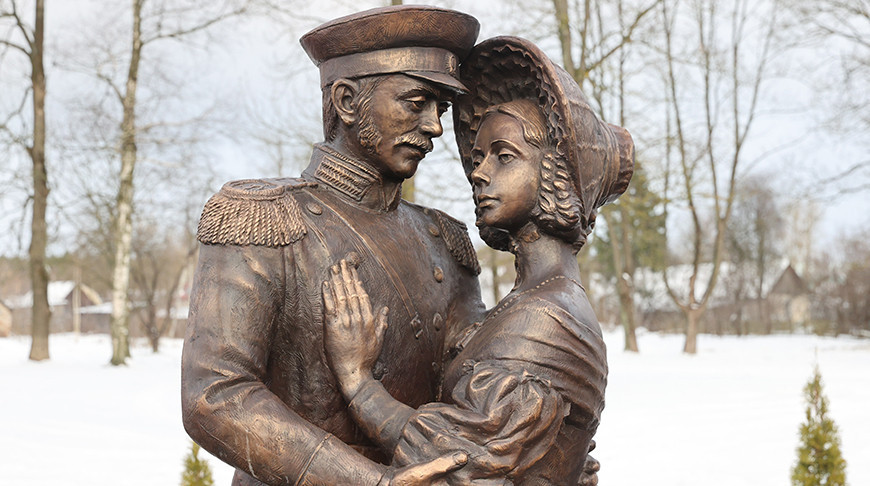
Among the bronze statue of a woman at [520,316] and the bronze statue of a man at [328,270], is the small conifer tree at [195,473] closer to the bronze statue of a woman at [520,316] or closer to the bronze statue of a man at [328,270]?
the bronze statue of a man at [328,270]

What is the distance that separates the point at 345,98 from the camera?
236 centimetres

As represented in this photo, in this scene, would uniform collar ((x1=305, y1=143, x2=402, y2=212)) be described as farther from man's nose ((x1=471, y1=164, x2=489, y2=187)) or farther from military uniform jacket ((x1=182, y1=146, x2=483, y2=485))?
man's nose ((x1=471, y1=164, x2=489, y2=187))

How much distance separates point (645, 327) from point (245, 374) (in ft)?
110

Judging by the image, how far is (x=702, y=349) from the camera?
2061 cm

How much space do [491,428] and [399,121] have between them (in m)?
0.92

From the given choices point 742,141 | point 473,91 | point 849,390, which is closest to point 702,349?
point 742,141

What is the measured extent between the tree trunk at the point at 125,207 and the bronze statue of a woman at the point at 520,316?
14089mm

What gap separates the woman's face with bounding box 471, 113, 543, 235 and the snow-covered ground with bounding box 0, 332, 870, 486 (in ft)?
19.6

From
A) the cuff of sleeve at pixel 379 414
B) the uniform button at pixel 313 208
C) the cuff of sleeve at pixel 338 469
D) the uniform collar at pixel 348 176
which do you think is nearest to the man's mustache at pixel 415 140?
the uniform collar at pixel 348 176

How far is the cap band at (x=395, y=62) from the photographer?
2.29m

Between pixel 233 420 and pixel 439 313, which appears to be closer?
pixel 233 420

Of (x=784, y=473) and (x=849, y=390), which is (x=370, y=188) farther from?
(x=849, y=390)

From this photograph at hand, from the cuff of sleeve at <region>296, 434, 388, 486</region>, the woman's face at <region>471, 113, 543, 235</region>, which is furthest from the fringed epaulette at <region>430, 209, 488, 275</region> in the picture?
the cuff of sleeve at <region>296, 434, 388, 486</region>

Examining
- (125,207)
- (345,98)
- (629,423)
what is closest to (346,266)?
(345,98)
